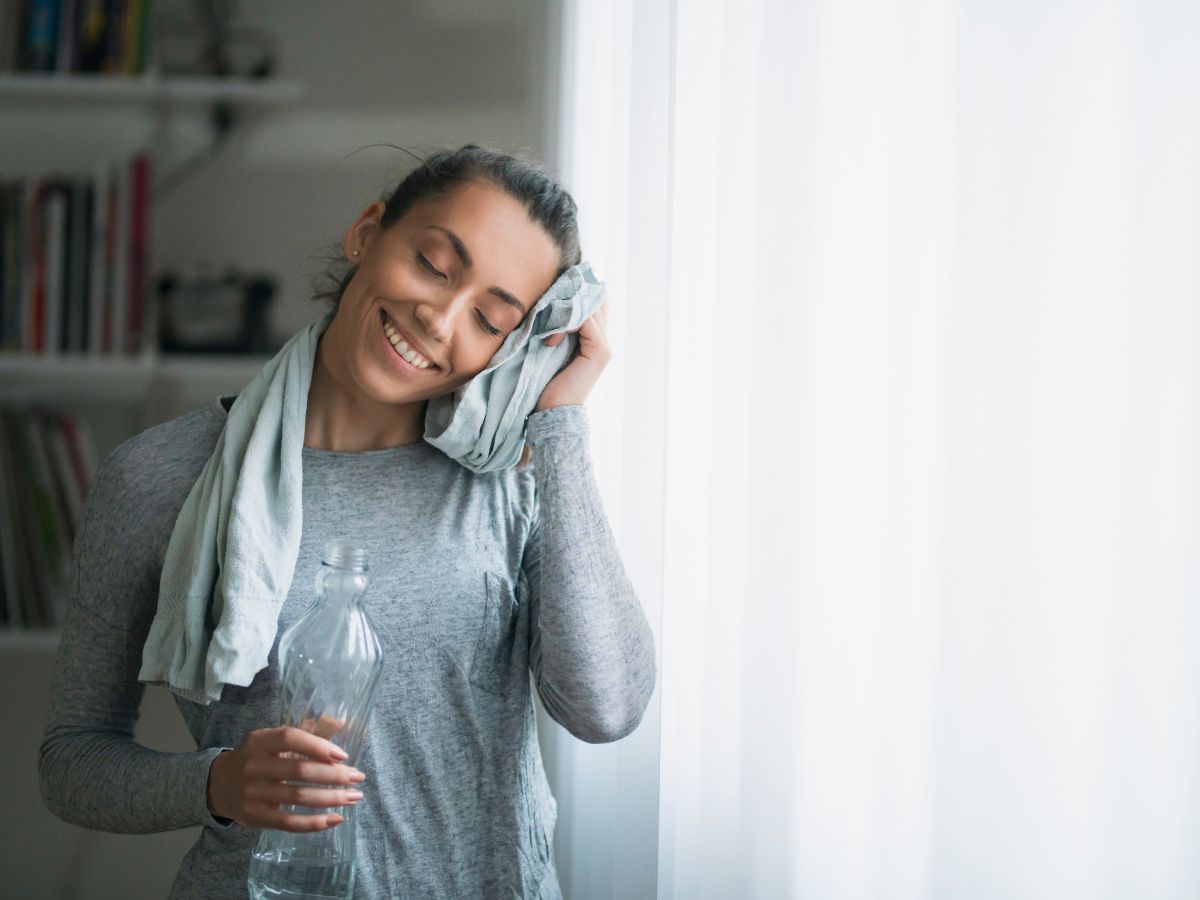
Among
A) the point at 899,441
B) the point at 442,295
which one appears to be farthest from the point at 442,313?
the point at 899,441

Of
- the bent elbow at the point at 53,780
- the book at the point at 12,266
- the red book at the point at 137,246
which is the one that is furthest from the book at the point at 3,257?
the bent elbow at the point at 53,780

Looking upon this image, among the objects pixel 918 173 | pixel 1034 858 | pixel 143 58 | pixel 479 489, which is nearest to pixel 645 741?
pixel 479 489

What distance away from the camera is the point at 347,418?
1035mm

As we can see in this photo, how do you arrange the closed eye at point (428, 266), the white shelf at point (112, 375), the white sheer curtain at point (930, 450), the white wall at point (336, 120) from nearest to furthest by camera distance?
1. the white sheer curtain at point (930, 450)
2. the closed eye at point (428, 266)
3. the white shelf at point (112, 375)
4. the white wall at point (336, 120)

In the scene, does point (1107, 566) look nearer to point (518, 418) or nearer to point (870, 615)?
point (870, 615)

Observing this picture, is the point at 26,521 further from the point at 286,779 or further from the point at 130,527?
the point at 286,779

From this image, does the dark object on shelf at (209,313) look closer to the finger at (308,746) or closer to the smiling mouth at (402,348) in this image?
the smiling mouth at (402,348)

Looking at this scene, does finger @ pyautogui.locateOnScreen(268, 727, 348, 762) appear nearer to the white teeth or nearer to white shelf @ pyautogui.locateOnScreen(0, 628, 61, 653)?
the white teeth

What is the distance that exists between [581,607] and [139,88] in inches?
63.6

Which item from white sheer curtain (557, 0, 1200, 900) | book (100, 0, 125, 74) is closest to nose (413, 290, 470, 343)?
white sheer curtain (557, 0, 1200, 900)

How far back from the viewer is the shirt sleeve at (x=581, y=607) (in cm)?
90

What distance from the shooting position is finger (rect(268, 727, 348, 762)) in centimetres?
73

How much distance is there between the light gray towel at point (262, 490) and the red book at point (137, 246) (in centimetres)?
104

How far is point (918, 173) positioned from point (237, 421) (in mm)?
714
